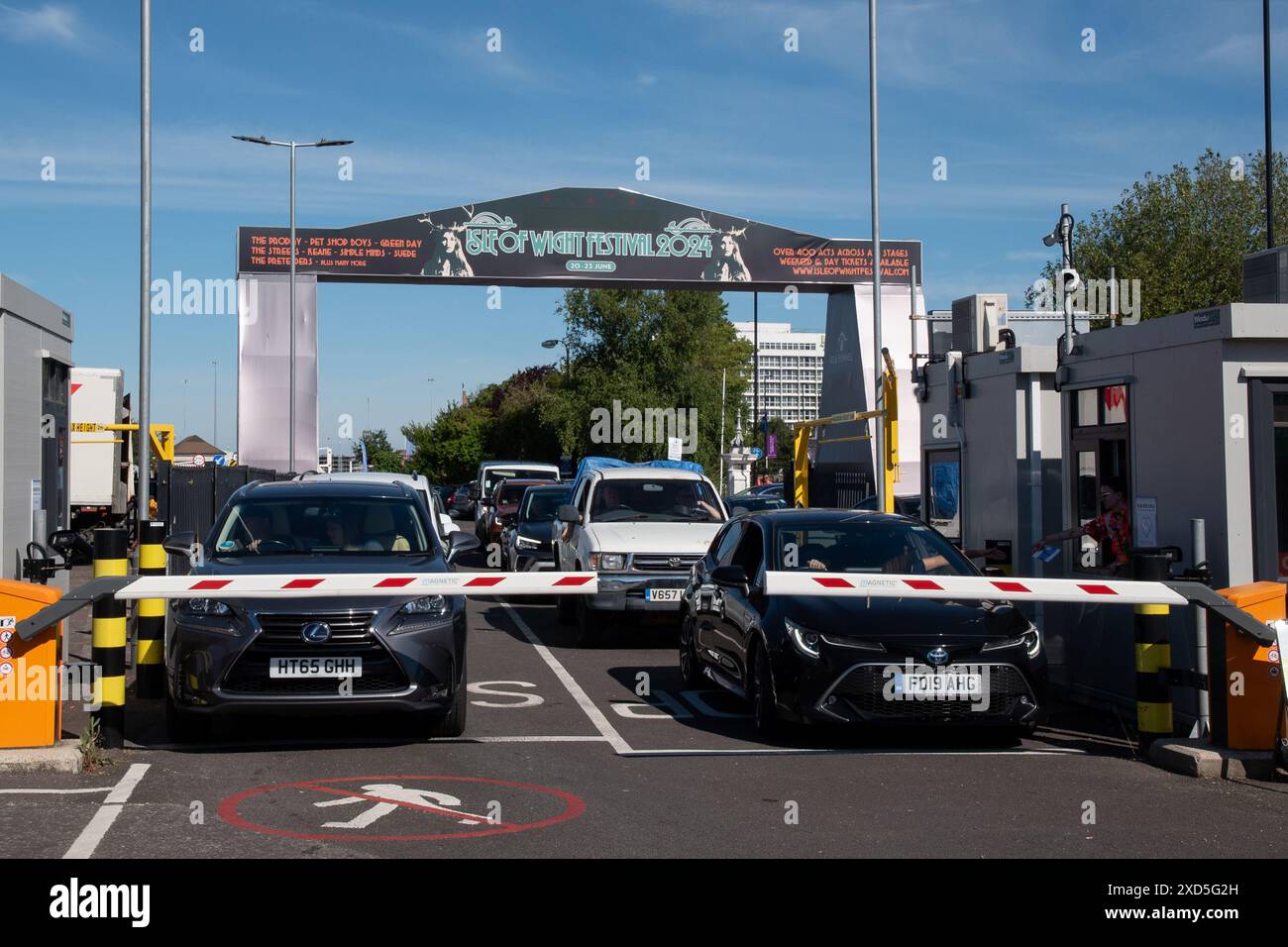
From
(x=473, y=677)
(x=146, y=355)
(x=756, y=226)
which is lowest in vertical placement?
(x=473, y=677)

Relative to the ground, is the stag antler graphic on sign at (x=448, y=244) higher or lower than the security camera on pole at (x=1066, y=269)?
higher

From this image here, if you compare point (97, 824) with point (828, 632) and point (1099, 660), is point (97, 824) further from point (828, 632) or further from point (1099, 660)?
point (1099, 660)

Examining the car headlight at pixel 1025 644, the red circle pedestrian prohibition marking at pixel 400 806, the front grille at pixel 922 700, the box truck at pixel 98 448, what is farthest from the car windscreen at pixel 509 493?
the red circle pedestrian prohibition marking at pixel 400 806

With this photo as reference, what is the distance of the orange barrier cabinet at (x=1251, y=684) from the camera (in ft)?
28.0

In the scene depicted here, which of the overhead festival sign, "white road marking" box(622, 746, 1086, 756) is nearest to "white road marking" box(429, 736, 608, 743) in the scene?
"white road marking" box(622, 746, 1086, 756)

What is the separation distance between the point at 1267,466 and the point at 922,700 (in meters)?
2.85

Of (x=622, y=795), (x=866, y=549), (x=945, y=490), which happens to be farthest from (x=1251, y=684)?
(x=945, y=490)

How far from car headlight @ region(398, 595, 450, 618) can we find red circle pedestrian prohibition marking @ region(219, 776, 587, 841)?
1.26 meters

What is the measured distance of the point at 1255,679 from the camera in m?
8.57

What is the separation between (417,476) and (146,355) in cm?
884

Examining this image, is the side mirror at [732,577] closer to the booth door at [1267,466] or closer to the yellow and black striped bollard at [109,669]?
the booth door at [1267,466]

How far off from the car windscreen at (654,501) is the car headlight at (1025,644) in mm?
7453
